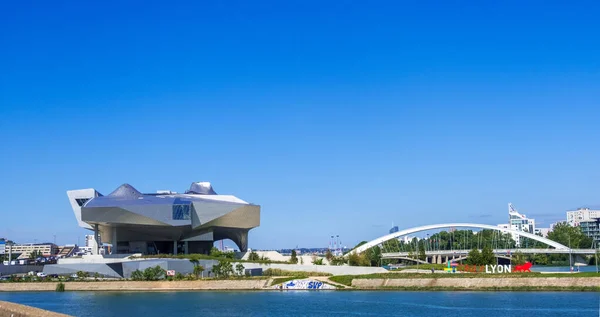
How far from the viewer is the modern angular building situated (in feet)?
285

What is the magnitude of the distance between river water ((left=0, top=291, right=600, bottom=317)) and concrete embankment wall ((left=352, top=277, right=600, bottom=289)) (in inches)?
106

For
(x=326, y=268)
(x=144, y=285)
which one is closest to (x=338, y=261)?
(x=326, y=268)

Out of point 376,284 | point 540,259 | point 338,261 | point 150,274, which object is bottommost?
point 376,284

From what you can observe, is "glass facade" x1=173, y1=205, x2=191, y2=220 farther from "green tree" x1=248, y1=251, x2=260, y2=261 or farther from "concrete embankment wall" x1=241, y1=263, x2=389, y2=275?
"concrete embankment wall" x1=241, y1=263, x2=389, y2=275

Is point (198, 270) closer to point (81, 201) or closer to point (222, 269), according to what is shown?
point (222, 269)

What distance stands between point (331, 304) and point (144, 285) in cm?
2820

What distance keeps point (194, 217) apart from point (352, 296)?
120 feet

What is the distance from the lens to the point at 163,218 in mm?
87438

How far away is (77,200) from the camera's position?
94.2 m

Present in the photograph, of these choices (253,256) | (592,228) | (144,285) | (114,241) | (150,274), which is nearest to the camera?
(144,285)

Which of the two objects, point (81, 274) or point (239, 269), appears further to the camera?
point (81, 274)

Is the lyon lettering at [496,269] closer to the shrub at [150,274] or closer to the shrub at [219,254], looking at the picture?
the shrub at [150,274]

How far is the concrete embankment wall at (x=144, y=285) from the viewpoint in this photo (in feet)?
228

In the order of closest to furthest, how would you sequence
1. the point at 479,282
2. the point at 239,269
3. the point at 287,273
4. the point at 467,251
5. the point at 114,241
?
the point at 479,282 → the point at 239,269 → the point at 287,273 → the point at 114,241 → the point at 467,251
